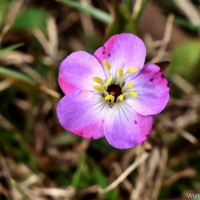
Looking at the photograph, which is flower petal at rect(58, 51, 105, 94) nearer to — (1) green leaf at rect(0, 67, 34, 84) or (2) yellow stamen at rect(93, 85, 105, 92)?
(2) yellow stamen at rect(93, 85, 105, 92)

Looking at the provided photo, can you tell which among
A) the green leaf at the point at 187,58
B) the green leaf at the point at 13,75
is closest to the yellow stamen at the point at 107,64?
the green leaf at the point at 13,75

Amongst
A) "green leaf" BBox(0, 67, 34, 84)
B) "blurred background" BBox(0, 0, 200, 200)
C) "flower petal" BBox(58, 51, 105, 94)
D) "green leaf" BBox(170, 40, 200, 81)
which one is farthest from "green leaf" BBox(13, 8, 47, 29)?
"flower petal" BBox(58, 51, 105, 94)

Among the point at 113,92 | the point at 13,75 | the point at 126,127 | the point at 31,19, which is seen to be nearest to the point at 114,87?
the point at 113,92

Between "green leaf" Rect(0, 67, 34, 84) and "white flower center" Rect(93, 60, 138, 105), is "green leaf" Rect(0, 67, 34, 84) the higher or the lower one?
the lower one

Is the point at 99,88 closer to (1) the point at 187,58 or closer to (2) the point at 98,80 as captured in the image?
(2) the point at 98,80

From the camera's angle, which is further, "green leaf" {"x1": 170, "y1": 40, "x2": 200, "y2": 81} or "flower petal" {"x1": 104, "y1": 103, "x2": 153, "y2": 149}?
"green leaf" {"x1": 170, "y1": 40, "x2": 200, "y2": 81}

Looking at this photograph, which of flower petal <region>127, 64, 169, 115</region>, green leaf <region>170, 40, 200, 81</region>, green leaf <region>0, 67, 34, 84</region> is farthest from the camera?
green leaf <region>170, 40, 200, 81</region>
